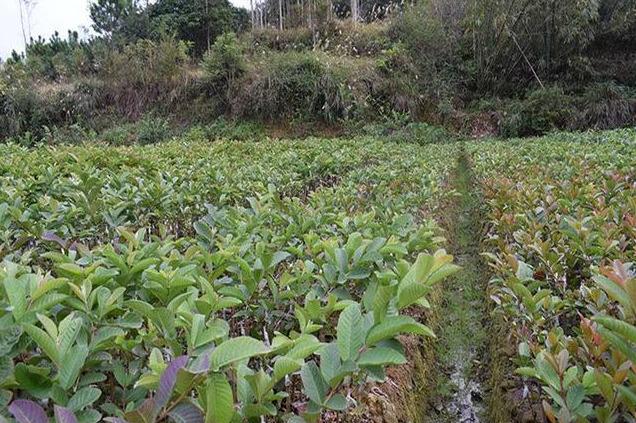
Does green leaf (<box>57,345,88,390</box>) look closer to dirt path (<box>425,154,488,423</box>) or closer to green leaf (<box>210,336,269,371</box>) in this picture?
green leaf (<box>210,336,269,371</box>)

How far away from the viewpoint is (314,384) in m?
0.83

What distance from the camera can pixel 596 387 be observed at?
980 millimetres

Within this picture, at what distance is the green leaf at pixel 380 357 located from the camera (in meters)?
0.84

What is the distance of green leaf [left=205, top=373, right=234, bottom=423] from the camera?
2.29ft

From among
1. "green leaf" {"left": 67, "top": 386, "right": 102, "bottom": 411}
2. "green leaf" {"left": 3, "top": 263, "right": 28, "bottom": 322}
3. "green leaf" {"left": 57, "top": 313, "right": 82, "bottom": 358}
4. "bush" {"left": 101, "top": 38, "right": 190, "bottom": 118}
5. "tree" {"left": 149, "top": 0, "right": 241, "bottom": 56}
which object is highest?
"tree" {"left": 149, "top": 0, "right": 241, "bottom": 56}

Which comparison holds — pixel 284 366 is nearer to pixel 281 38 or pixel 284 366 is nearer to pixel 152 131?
pixel 152 131

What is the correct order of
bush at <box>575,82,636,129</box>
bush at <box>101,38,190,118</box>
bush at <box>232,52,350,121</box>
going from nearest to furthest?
bush at <box>575,82,636,129</box> < bush at <box>232,52,350,121</box> < bush at <box>101,38,190,118</box>

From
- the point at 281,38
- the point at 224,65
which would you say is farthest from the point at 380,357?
the point at 281,38

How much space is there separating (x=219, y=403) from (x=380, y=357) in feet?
0.96

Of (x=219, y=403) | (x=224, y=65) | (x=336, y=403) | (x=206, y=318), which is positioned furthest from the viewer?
(x=224, y=65)

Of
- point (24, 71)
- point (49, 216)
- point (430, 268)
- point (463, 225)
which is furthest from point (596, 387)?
point (24, 71)

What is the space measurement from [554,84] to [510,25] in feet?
6.71

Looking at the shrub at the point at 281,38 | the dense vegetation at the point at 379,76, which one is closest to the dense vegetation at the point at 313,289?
the dense vegetation at the point at 379,76

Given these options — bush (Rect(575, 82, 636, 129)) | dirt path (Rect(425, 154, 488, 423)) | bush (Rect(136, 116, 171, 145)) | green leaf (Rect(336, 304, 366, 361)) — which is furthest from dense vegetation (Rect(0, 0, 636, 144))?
green leaf (Rect(336, 304, 366, 361))
